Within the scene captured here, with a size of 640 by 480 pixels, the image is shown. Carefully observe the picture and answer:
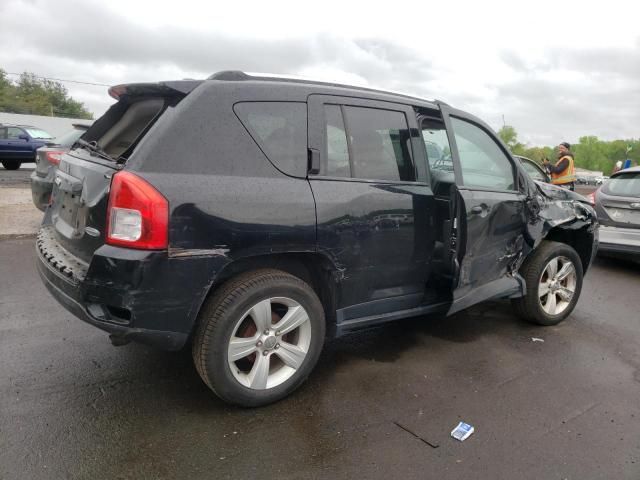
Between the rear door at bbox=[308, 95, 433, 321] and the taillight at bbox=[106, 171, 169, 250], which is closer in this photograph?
the taillight at bbox=[106, 171, 169, 250]

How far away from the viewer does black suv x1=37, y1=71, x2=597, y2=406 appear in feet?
8.06

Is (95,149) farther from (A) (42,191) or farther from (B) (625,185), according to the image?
(B) (625,185)

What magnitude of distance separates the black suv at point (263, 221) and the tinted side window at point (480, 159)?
0.08 feet

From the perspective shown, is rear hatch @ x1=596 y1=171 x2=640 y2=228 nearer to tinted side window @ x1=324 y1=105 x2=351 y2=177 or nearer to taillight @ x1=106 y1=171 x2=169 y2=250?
tinted side window @ x1=324 y1=105 x2=351 y2=177

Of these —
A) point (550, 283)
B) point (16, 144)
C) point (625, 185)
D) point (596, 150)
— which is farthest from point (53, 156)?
point (596, 150)

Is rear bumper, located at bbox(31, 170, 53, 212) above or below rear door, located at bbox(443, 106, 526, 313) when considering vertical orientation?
below

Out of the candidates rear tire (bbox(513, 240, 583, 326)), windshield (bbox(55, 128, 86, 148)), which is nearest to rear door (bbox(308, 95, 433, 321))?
rear tire (bbox(513, 240, 583, 326))

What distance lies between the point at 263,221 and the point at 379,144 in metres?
1.05

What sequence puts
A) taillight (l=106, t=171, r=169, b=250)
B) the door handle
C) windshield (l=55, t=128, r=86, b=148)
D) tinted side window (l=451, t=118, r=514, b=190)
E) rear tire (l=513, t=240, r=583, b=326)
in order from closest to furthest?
taillight (l=106, t=171, r=169, b=250) < the door handle < tinted side window (l=451, t=118, r=514, b=190) < rear tire (l=513, t=240, r=583, b=326) < windshield (l=55, t=128, r=86, b=148)

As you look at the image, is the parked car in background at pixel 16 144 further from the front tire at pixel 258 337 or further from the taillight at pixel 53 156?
the front tire at pixel 258 337

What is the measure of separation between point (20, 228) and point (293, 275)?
242 inches

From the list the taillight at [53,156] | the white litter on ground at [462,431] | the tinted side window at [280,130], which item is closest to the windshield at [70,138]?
the taillight at [53,156]

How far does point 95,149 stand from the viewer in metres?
3.01

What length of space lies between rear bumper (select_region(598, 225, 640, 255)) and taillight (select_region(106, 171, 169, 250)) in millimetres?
6505
